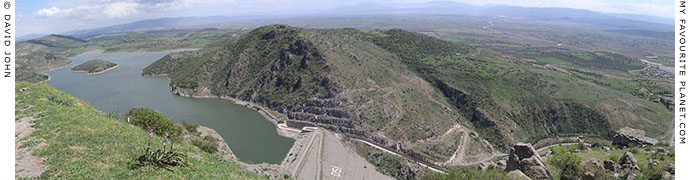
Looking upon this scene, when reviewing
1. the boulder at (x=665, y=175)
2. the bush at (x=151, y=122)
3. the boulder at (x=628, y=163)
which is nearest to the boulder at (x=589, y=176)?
the boulder at (x=665, y=175)

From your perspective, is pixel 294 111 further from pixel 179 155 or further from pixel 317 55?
pixel 179 155

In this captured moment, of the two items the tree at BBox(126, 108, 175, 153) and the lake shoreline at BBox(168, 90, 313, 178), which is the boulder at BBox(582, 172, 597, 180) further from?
the tree at BBox(126, 108, 175, 153)

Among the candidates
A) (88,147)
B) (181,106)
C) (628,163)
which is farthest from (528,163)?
(181,106)

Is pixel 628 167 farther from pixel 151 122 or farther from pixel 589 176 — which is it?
pixel 151 122

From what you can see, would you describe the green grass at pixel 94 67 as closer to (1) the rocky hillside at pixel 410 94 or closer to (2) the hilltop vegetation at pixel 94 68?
(2) the hilltop vegetation at pixel 94 68

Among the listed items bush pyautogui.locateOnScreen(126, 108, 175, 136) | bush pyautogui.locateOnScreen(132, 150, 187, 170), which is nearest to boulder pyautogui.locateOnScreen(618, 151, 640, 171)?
bush pyautogui.locateOnScreen(132, 150, 187, 170)
